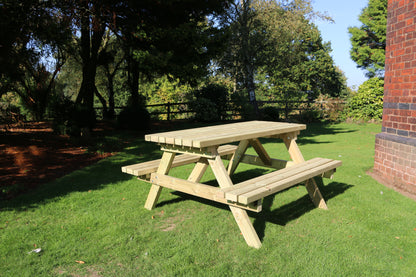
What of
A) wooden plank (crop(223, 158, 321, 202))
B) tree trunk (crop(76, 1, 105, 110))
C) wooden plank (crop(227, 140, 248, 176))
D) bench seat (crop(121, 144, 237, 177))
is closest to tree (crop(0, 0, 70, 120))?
tree trunk (crop(76, 1, 105, 110))

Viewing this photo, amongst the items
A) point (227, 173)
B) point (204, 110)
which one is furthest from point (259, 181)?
point (204, 110)

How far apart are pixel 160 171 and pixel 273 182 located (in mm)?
1532

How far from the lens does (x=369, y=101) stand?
53.3ft

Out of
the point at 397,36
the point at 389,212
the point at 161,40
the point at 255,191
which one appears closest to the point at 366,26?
the point at 161,40

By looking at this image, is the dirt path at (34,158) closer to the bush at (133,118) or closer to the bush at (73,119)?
the bush at (73,119)

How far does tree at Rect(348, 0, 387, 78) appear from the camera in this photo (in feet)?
74.5

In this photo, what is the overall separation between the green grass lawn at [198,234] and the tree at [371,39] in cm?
2086

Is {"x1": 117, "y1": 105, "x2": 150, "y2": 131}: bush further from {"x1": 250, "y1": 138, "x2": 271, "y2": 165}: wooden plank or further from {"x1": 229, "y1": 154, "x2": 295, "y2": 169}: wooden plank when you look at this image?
Answer: {"x1": 250, "y1": 138, "x2": 271, "y2": 165}: wooden plank

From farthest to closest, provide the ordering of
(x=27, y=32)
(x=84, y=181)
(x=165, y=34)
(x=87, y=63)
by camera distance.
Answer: (x=87, y=63) < (x=165, y=34) < (x=27, y=32) < (x=84, y=181)

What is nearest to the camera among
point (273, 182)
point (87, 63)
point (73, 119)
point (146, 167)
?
point (273, 182)

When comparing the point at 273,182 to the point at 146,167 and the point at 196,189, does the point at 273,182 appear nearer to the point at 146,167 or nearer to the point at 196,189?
the point at 196,189

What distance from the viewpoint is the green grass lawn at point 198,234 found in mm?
2967

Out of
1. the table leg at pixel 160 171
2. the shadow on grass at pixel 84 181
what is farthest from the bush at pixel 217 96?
the table leg at pixel 160 171

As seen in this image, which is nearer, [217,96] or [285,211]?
[285,211]
